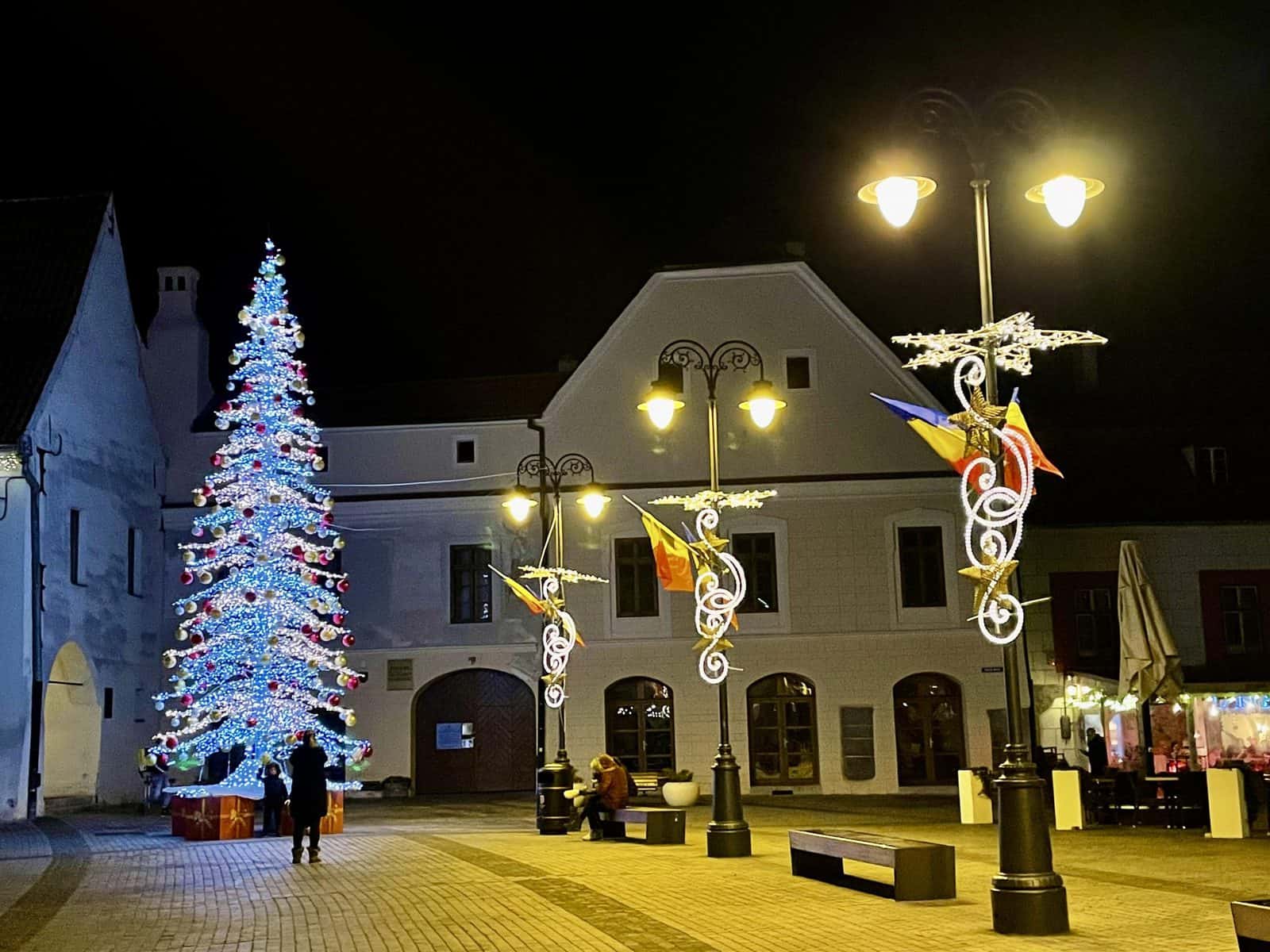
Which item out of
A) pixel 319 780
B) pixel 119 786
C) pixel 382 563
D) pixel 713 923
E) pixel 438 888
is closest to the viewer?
pixel 713 923

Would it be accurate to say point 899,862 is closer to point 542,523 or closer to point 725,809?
point 725,809

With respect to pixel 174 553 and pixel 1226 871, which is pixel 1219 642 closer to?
pixel 1226 871

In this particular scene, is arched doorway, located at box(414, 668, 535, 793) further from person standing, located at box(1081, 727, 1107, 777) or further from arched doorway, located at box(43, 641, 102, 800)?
person standing, located at box(1081, 727, 1107, 777)

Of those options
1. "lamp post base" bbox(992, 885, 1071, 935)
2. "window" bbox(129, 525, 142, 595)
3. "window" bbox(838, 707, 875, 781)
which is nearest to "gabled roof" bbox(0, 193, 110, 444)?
"window" bbox(129, 525, 142, 595)

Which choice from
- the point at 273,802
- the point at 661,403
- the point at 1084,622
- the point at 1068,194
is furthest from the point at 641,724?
the point at 1068,194

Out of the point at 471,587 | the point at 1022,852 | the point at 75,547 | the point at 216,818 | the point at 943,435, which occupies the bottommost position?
the point at 216,818

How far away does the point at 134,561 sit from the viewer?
111 feet

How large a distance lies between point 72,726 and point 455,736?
8685mm

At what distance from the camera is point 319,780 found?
18.7 m

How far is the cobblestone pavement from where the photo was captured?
11.2m

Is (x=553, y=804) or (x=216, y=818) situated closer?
(x=553, y=804)

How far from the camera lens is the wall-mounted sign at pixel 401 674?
3416cm

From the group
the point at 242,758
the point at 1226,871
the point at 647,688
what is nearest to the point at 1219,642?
the point at 647,688

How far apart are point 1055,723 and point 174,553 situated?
2163 cm
